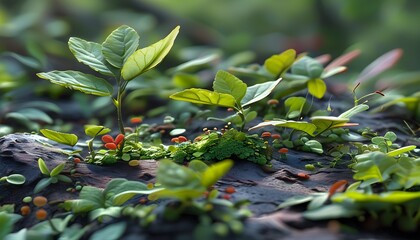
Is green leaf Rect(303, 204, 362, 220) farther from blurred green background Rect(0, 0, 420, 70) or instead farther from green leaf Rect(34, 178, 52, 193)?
blurred green background Rect(0, 0, 420, 70)

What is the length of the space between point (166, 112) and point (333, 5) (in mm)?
3007

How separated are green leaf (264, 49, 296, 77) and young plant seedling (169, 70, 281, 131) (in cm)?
30

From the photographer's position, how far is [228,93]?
1.49 meters

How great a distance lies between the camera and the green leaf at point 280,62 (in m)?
1.80

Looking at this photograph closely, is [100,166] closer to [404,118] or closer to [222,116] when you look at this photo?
[222,116]

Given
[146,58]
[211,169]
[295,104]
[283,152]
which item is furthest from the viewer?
[295,104]

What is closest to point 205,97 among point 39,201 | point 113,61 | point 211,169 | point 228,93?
point 228,93

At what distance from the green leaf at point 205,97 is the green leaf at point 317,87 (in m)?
0.46

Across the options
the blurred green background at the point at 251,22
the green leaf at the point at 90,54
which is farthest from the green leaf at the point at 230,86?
the blurred green background at the point at 251,22

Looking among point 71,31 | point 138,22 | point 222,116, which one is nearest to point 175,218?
point 222,116

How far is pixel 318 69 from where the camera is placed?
1878 mm

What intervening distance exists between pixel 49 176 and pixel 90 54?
1.31 feet

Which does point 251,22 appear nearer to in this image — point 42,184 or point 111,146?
point 111,146

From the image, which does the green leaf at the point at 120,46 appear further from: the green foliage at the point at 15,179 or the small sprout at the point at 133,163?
the green foliage at the point at 15,179
